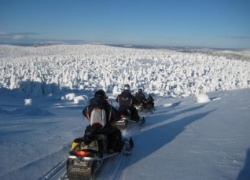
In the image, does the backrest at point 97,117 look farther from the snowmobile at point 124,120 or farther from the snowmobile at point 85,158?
the snowmobile at point 124,120

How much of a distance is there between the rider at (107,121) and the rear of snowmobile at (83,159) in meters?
0.65

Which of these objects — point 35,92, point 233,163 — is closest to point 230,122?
point 233,163

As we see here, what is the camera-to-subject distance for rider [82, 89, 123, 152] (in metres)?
6.45

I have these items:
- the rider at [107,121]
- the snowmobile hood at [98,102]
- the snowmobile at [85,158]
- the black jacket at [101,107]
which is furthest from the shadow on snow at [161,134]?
the snowmobile hood at [98,102]

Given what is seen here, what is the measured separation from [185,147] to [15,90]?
55.0 feet

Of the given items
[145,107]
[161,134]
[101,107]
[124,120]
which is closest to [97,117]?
[101,107]

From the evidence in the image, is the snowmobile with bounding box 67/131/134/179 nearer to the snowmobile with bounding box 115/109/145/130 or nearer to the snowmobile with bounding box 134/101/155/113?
the snowmobile with bounding box 115/109/145/130

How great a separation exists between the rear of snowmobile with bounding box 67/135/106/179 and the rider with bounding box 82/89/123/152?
647mm

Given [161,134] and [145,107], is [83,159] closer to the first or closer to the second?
[161,134]

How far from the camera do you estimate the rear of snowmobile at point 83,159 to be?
17.9 feet

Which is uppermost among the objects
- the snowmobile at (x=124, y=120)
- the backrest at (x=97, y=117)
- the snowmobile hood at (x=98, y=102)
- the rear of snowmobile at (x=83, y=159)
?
the snowmobile hood at (x=98, y=102)

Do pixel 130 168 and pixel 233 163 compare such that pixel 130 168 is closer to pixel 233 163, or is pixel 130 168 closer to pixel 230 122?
pixel 233 163

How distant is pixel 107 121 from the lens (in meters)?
6.61

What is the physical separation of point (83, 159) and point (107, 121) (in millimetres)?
1270
